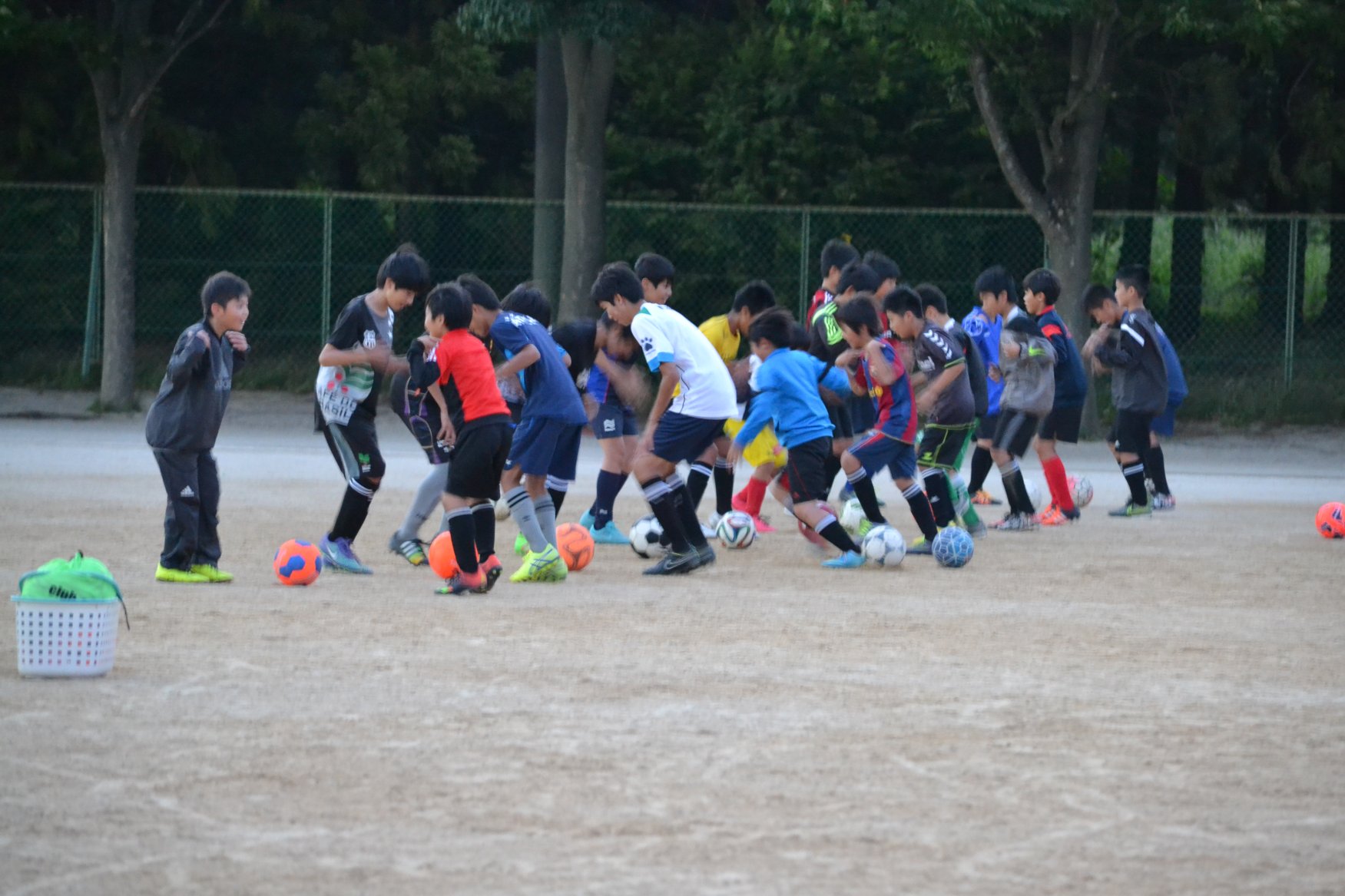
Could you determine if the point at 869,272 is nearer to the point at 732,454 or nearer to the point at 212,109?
the point at 732,454

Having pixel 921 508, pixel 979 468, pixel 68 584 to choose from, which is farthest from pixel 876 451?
pixel 68 584

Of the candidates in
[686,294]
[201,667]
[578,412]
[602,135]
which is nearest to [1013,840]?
[201,667]

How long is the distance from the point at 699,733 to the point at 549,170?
16843mm

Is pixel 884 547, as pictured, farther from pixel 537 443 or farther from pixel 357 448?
pixel 357 448

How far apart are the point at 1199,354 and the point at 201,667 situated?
16.0m

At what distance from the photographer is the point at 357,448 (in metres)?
9.34

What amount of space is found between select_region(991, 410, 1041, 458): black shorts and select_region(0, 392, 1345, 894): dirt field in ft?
5.38

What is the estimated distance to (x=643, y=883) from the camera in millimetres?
4328

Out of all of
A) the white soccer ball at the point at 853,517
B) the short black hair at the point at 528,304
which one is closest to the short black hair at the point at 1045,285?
the white soccer ball at the point at 853,517

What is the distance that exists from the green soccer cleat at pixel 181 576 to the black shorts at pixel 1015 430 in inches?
213

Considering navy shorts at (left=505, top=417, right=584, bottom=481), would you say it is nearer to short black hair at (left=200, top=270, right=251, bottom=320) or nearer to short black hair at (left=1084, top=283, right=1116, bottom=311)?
short black hair at (left=200, top=270, right=251, bottom=320)

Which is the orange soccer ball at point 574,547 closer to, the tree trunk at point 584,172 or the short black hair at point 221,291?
the short black hair at point 221,291

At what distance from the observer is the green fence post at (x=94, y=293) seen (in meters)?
20.9

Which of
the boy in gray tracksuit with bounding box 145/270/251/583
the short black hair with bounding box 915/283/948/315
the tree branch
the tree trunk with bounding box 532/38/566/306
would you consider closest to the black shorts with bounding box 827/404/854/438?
the short black hair with bounding box 915/283/948/315
